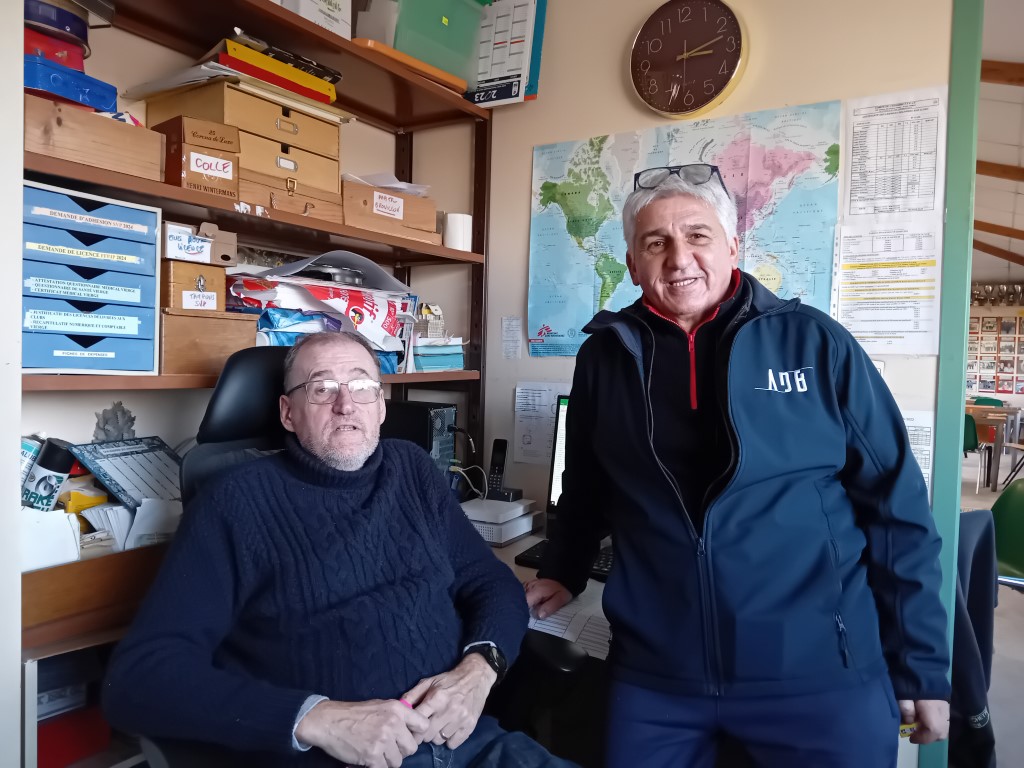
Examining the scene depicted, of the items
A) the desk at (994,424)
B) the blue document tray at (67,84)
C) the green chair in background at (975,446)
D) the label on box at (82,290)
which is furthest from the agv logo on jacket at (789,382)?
the desk at (994,424)

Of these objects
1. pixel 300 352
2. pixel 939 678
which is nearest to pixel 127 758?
pixel 300 352

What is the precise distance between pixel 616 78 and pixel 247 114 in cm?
111

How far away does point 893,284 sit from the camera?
1.67 meters

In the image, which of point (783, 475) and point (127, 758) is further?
point (127, 758)

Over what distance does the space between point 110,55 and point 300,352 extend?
0.96 metres

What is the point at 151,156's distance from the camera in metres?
1.42

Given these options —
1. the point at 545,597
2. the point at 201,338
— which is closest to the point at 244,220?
the point at 201,338

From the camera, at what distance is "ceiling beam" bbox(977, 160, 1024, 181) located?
541cm

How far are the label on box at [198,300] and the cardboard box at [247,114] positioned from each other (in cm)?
41

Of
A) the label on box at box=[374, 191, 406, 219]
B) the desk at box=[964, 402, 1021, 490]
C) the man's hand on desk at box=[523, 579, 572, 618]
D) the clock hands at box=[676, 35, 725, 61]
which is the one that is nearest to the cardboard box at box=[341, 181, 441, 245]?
the label on box at box=[374, 191, 406, 219]

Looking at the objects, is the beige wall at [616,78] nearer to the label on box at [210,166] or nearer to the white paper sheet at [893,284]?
the white paper sheet at [893,284]

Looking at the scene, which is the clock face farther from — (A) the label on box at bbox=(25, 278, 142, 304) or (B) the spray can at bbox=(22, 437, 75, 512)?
(B) the spray can at bbox=(22, 437, 75, 512)

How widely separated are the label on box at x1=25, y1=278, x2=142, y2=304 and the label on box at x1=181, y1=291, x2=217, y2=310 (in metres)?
0.10

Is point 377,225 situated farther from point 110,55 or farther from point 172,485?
point 172,485
